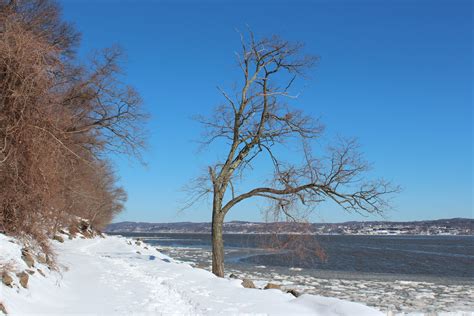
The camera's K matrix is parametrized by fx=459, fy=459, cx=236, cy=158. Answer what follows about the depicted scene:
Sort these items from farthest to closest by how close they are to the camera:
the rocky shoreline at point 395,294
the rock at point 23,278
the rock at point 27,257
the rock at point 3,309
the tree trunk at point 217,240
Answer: the tree trunk at point 217,240, the rocky shoreline at point 395,294, the rock at point 27,257, the rock at point 23,278, the rock at point 3,309

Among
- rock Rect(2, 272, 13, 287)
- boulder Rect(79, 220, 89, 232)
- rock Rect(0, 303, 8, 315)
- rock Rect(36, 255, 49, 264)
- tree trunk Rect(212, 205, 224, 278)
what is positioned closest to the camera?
rock Rect(0, 303, 8, 315)

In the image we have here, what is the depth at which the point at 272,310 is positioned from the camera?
30.4 ft

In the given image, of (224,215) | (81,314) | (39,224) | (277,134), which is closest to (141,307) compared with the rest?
(81,314)

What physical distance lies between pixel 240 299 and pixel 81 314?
3.53 metres

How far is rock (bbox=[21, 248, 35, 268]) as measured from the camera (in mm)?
10445

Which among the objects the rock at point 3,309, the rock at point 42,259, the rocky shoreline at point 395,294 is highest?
the rock at point 42,259

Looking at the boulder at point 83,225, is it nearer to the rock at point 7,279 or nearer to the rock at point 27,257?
the rock at point 27,257

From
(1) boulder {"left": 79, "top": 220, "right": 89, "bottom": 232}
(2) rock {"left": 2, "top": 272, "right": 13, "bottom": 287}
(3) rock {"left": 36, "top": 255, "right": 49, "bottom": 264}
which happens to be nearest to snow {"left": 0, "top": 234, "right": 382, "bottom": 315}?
(2) rock {"left": 2, "top": 272, "right": 13, "bottom": 287}

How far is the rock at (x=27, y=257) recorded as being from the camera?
1044 cm

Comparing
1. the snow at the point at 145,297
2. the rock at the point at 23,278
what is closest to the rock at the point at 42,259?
the snow at the point at 145,297

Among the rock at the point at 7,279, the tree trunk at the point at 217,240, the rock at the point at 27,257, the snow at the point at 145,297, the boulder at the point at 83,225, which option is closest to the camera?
the rock at the point at 7,279

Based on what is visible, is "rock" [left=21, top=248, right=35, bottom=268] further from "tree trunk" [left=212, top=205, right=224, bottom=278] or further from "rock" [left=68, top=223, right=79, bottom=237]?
"rock" [left=68, top=223, right=79, bottom=237]

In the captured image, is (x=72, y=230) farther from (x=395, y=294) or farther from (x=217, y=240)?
(x=395, y=294)

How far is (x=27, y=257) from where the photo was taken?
1069cm
